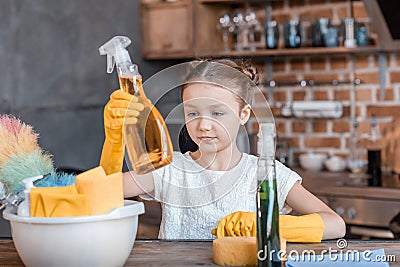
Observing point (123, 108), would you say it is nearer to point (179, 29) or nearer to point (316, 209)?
point (316, 209)

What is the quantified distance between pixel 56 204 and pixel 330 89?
291 cm

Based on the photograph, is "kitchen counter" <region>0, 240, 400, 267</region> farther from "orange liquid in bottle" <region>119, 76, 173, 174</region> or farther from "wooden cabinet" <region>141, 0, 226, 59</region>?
"wooden cabinet" <region>141, 0, 226, 59</region>

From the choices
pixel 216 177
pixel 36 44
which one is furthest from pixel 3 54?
pixel 216 177

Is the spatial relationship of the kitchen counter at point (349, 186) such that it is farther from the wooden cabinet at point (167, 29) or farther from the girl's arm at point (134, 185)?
the girl's arm at point (134, 185)

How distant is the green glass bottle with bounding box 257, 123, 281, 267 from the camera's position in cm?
130

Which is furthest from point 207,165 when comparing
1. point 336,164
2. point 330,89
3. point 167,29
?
point 167,29

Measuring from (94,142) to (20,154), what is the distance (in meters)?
2.51

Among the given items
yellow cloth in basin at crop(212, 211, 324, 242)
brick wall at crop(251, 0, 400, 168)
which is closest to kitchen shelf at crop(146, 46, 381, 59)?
brick wall at crop(251, 0, 400, 168)

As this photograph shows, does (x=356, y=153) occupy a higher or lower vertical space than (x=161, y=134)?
lower

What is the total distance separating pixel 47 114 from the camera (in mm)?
3613

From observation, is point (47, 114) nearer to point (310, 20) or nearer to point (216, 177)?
point (310, 20)

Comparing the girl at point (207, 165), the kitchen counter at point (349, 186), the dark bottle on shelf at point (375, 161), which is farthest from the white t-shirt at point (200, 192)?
the dark bottle on shelf at point (375, 161)

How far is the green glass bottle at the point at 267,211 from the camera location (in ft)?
4.25

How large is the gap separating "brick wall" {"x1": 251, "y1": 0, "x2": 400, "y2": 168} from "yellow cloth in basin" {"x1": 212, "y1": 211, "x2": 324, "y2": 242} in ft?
7.85
